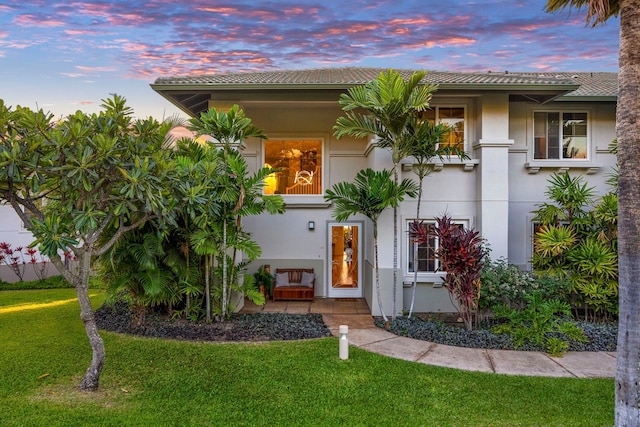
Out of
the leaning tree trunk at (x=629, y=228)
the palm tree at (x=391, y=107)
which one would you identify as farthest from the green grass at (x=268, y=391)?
the palm tree at (x=391, y=107)

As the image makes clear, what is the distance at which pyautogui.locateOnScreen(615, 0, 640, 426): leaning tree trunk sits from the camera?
3.75m

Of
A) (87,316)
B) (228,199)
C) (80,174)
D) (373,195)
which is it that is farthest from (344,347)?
(80,174)

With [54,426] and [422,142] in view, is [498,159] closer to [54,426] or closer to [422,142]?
[422,142]

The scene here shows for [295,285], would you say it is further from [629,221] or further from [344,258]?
[629,221]

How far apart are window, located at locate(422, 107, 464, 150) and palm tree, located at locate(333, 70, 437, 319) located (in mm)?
1875

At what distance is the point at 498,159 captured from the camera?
32.2ft

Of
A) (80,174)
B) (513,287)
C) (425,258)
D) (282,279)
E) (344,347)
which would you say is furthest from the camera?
(282,279)

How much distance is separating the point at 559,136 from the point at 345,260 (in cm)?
694

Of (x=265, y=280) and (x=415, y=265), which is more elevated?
(x=415, y=265)

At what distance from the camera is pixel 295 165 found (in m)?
12.0

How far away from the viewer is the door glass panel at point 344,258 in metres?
12.0

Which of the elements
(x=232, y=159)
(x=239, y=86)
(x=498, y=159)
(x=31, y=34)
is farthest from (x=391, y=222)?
(x=31, y=34)

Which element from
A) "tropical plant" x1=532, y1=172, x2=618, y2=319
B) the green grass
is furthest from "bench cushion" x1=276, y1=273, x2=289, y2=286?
"tropical plant" x1=532, y1=172, x2=618, y2=319

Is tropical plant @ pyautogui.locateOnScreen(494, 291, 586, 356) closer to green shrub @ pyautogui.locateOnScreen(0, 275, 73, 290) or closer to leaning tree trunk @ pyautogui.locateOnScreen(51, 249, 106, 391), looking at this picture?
leaning tree trunk @ pyautogui.locateOnScreen(51, 249, 106, 391)
